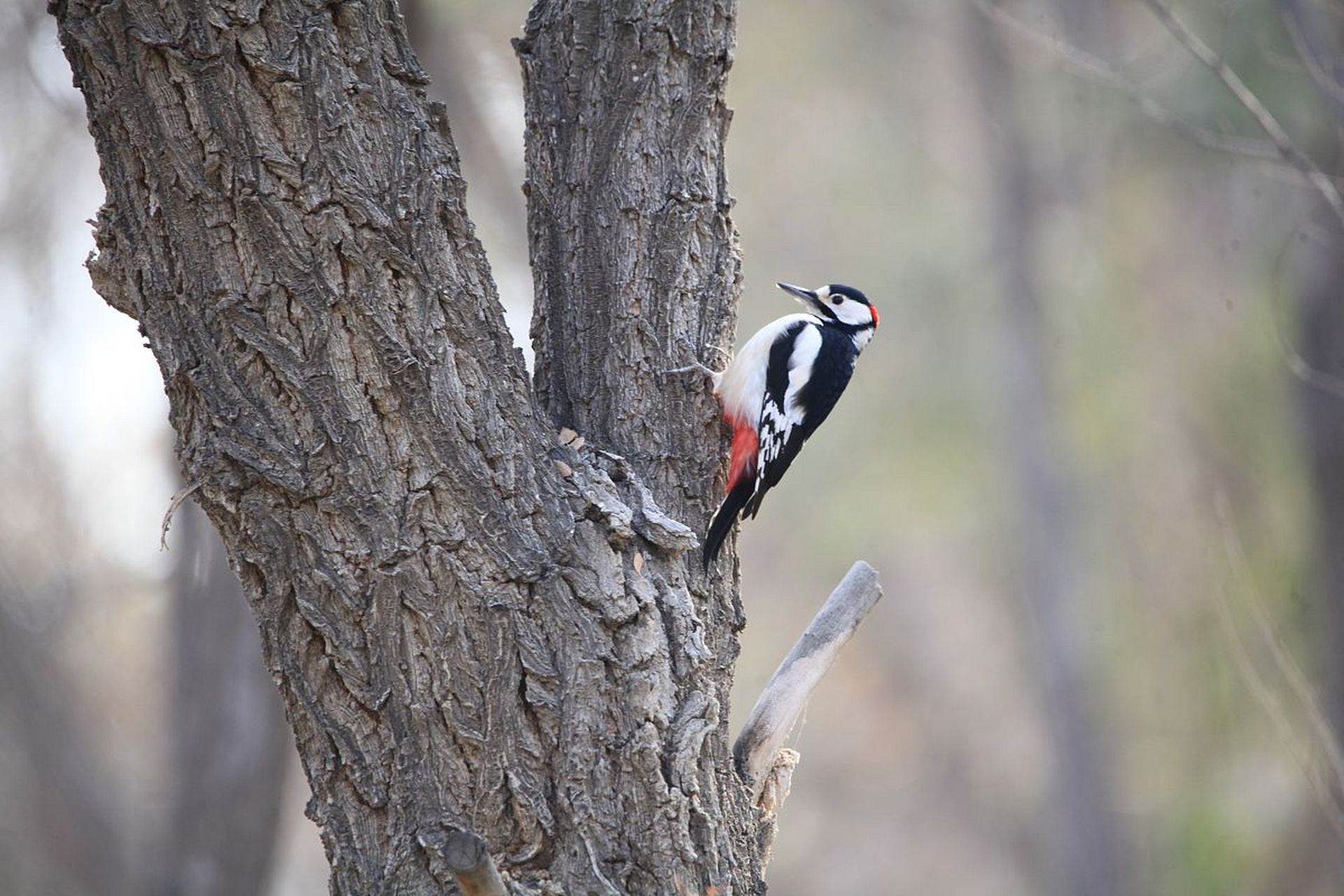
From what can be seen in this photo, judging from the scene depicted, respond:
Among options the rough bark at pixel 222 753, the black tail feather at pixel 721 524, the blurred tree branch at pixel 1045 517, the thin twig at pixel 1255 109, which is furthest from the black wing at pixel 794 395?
the blurred tree branch at pixel 1045 517

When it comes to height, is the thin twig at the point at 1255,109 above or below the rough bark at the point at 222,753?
above

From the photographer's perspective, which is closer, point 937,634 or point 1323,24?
point 1323,24

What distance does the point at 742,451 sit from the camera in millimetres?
3283

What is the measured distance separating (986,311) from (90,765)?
9.05m

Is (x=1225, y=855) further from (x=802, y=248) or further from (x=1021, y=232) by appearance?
(x=802, y=248)

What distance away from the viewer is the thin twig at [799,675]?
2.60 meters

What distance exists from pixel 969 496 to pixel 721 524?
12.1 m

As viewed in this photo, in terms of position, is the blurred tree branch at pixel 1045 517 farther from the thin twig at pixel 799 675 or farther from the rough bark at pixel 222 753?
the thin twig at pixel 799 675

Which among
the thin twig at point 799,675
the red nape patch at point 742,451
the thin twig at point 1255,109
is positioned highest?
the thin twig at point 1255,109

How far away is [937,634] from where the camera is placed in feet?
56.6

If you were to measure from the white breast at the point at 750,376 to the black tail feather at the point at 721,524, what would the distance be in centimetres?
21

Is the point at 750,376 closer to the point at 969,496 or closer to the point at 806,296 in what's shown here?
the point at 806,296

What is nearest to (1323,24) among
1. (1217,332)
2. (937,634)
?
(1217,332)

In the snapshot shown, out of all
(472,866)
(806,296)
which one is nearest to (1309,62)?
(806,296)
